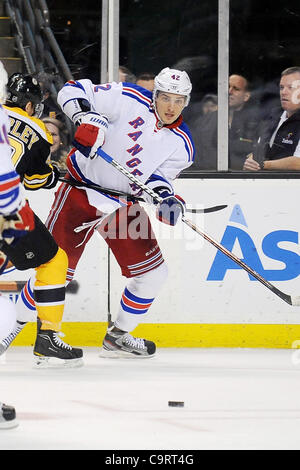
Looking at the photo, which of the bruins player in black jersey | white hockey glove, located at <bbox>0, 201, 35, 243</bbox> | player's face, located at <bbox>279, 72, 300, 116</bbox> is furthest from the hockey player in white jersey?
white hockey glove, located at <bbox>0, 201, 35, 243</bbox>

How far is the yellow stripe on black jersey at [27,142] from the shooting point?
3.97m

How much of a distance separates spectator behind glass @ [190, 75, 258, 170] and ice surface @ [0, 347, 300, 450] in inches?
34.8

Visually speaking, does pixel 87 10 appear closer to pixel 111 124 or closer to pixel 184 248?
pixel 111 124

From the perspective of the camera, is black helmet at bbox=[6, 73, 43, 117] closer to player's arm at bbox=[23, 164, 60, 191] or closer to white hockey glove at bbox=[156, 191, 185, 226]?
player's arm at bbox=[23, 164, 60, 191]

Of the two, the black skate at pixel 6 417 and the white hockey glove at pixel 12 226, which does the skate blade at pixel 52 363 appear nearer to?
the black skate at pixel 6 417

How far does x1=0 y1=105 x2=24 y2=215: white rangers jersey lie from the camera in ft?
9.17

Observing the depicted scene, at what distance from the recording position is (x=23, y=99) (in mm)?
4121

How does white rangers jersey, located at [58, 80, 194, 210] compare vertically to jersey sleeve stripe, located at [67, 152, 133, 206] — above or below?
above

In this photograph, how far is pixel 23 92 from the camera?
13.5ft

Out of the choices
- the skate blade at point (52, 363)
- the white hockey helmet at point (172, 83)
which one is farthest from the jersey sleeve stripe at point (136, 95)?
the skate blade at point (52, 363)

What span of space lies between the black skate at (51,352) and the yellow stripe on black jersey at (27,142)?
2.09 feet

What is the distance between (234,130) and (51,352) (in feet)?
4.76

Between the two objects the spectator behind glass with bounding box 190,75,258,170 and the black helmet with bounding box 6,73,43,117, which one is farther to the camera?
the spectator behind glass with bounding box 190,75,258,170

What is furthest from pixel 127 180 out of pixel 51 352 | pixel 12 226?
pixel 12 226
